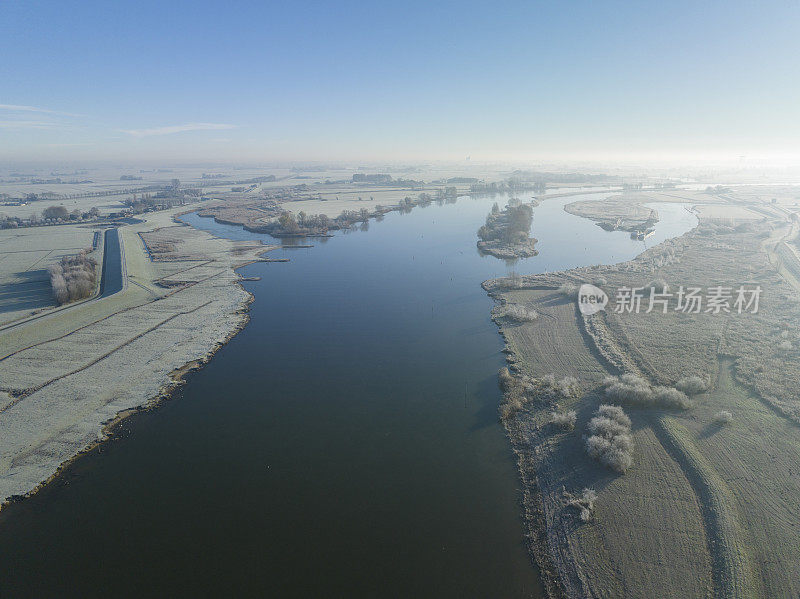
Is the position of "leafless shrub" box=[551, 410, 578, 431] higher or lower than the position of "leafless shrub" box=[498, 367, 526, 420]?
higher

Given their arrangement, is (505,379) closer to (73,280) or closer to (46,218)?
(73,280)

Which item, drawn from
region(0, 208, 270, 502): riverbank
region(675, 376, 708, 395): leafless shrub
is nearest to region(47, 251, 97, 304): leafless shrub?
region(0, 208, 270, 502): riverbank

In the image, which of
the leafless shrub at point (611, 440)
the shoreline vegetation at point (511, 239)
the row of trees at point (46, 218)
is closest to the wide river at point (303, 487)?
the leafless shrub at point (611, 440)

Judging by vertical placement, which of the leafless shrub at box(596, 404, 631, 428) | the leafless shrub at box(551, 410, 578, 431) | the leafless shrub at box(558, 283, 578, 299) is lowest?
the leafless shrub at box(551, 410, 578, 431)

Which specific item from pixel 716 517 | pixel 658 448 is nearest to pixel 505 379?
pixel 658 448

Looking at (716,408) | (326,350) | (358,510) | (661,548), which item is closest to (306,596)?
(358,510)

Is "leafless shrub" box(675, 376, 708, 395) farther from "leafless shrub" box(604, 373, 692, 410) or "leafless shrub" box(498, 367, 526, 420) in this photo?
"leafless shrub" box(498, 367, 526, 420)
